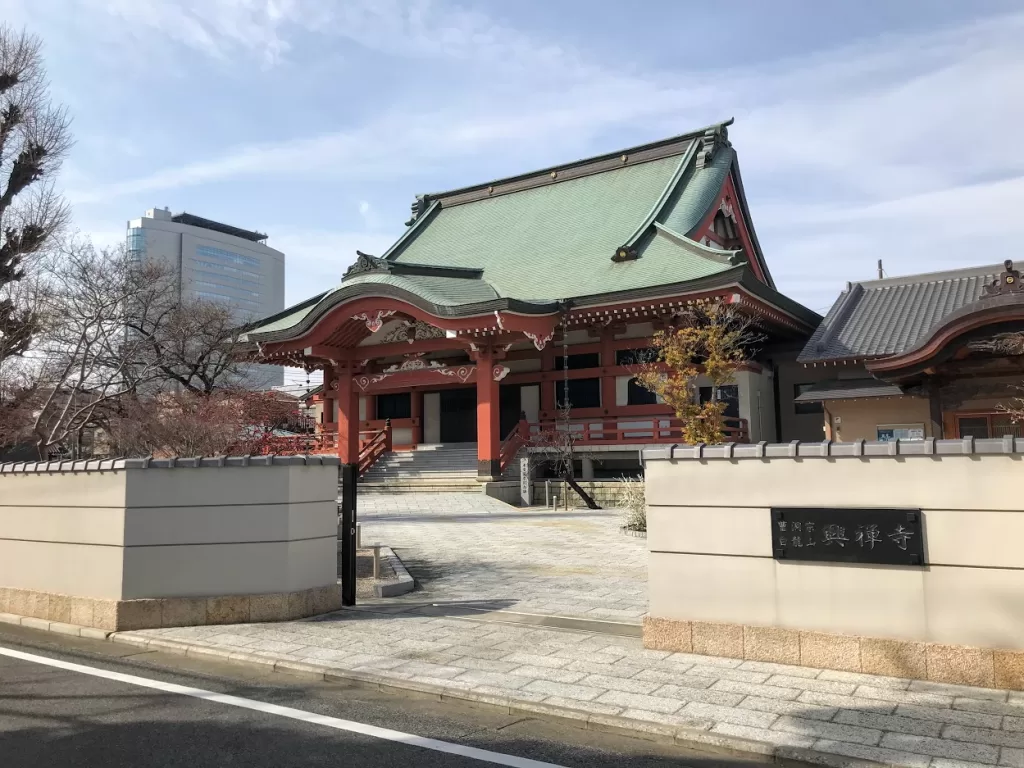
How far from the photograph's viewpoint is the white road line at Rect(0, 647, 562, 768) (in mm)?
4316

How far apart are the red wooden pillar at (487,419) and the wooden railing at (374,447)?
4.42 m

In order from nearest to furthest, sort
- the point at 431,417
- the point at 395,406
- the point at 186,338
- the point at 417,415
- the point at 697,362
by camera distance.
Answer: the point at 697,362, the point at 417,415, the point at 431,417, the point at 186,338, the point at 395,406

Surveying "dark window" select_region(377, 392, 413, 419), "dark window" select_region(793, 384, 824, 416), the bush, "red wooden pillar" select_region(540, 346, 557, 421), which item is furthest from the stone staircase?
"dark window" select_region(793, 384, 824, 416)

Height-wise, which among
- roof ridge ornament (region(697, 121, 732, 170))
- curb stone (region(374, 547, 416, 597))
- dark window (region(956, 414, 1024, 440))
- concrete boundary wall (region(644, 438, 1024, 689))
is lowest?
curb stone (region(374, 547, 416, 597))

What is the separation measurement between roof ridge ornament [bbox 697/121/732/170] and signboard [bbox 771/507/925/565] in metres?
22.9

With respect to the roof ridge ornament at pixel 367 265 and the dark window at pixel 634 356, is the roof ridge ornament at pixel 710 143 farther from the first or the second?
the roof ridge ornament at pixel 367 265

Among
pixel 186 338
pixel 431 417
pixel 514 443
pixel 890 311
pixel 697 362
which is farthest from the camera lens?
pixel 186 338

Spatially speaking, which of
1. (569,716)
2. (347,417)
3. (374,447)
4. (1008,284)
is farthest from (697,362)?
(569,716)

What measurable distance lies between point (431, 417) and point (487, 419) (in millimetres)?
6030

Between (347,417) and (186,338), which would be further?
(186,338)

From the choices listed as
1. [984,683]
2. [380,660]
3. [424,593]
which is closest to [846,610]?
[984,683]

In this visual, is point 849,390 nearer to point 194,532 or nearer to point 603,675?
point 603,675

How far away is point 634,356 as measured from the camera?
23.3 meters

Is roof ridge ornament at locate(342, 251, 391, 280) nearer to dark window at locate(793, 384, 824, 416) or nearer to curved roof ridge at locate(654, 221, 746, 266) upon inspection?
curved roof ridge at locate(654, 221, 746, 266)
